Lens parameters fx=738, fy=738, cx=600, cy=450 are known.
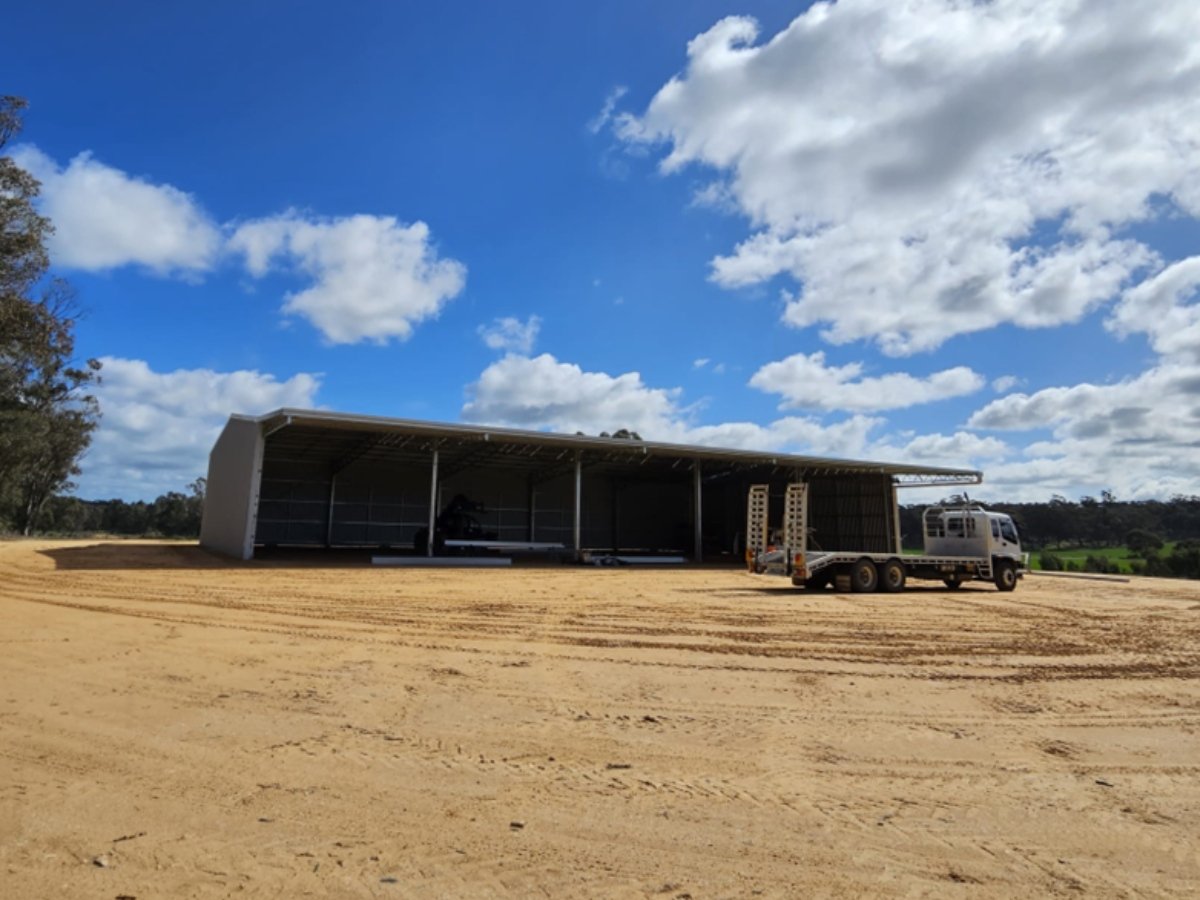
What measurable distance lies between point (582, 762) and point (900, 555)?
60.7 ft

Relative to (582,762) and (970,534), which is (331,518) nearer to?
(970,534)

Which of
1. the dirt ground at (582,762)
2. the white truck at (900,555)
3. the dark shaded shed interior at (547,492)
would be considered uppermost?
the dark shaded shed interior at (547,492)

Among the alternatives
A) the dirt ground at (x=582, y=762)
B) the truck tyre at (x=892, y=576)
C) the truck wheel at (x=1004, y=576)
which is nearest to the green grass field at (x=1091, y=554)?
the truck wheel at (x=1004, y=576)

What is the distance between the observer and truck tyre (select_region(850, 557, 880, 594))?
20.5m

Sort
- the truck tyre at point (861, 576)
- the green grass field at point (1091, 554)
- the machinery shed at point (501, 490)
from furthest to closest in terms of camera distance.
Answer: the green grass field at point (1091, 554), the machinery shed at point (501, 490), the truck tyre at point (861, 576)

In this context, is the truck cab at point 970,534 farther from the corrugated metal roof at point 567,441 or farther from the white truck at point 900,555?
the corrugated metal roof at point 567,441

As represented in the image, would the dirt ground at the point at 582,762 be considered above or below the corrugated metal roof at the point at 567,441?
below

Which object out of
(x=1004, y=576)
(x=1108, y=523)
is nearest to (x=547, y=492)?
(x=1004, y=576)

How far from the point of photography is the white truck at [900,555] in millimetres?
20625

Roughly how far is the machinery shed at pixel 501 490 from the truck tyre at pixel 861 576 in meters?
13.6

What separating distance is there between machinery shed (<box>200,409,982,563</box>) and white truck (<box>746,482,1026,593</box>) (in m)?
11.4

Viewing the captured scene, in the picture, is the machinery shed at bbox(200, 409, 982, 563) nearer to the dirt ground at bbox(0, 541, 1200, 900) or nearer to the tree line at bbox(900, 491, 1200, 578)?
the dirt ground at bbox(0, 541, 1200, 900)

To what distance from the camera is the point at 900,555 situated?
21.5 meters

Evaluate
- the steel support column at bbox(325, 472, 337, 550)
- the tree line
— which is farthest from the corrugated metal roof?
the tree line
